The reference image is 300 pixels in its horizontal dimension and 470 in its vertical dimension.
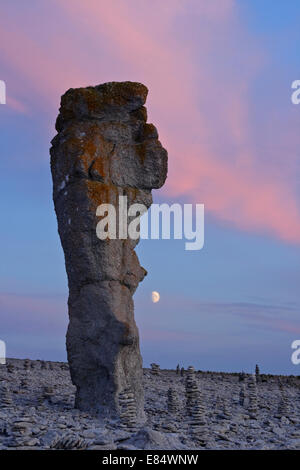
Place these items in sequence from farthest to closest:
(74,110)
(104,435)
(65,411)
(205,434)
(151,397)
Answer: (151,397), (74,110), (65,411), (205,434), (104,435)

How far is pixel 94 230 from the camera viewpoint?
1638 cm

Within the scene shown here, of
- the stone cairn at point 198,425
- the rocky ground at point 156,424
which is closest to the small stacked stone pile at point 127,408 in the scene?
the rocky ground at point 156,424

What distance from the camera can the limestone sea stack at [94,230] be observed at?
16.4 m

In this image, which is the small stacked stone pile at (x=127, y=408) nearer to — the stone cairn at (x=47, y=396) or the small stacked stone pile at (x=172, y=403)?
the small stacked stone pile at (x=172, y=403)

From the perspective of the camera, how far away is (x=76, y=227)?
16.5 metres

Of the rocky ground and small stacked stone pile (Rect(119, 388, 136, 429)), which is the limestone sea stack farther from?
the rocky ground

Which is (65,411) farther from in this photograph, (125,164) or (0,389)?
(125,164)

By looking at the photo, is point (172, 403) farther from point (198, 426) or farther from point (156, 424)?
point (198, 426)

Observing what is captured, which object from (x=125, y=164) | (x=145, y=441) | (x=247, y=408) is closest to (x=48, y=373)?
(x=247, y=408)

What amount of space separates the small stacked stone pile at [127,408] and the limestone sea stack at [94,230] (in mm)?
215

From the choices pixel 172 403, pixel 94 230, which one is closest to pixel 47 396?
pixel 172 403

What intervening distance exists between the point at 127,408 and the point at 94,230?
4829mm
